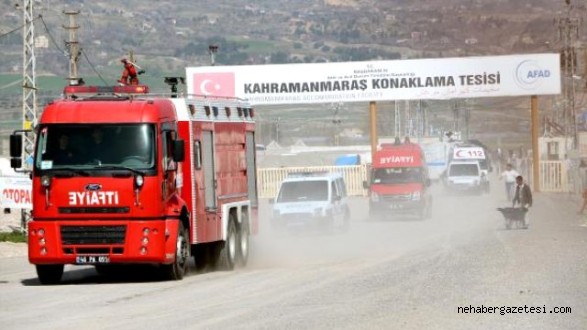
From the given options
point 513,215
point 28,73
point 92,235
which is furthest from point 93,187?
point 28,73

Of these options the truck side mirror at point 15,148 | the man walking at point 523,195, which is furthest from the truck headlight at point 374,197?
the truck side mirror at point 15,148

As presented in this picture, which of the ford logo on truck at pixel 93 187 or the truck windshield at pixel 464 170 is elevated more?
the ford logo on truck at pixel 93 187

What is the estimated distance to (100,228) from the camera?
2119cm

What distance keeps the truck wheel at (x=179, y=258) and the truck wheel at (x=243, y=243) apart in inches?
124

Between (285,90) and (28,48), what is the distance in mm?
22255

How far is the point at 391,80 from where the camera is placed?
65.7 meters

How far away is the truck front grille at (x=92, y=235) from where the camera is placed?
69.4ft

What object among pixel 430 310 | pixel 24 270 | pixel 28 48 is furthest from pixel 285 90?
pixel 430 310

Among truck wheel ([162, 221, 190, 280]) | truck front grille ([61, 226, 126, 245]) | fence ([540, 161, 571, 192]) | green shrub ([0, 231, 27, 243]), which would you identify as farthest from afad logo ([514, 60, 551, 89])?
truck front grille ([61, 226, 126, 245])

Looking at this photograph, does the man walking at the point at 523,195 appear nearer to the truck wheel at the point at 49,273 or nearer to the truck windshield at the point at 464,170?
the truck wheel at the point at 49,273

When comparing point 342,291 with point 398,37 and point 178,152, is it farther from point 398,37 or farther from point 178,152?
point 398,37

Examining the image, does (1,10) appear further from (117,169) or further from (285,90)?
(117,169)

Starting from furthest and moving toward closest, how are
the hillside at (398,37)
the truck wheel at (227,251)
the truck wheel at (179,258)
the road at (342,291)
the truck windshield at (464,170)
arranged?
1. the hillside at (398,37)
2. the truck windshield at (464,170)
3. the truck wheel at (227,251)
4. the truck wheel at (179,258)
5. the road at (342,291)

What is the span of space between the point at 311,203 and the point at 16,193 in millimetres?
8538
